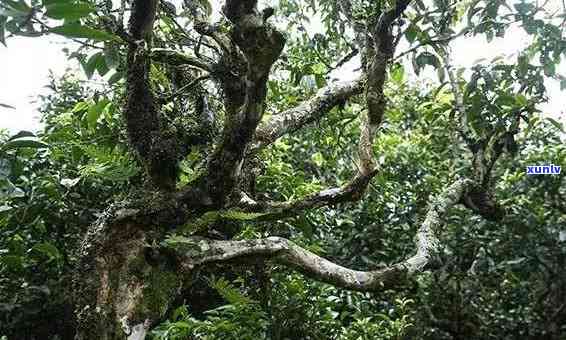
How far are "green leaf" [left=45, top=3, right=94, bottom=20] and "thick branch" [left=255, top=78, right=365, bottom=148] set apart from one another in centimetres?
126

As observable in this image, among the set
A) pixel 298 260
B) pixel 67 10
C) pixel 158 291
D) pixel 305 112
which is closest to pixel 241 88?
pixel 305 112

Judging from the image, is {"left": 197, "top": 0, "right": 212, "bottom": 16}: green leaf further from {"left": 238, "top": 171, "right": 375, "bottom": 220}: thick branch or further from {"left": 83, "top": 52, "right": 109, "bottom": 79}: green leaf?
{"left": 238, "top": 171, "right": 375, "bottom": 220}: thick branch

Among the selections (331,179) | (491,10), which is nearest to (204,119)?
(491,10)

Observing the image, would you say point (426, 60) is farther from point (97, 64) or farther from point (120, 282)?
point (120, 282)

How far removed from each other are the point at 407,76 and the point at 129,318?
489 centimetres

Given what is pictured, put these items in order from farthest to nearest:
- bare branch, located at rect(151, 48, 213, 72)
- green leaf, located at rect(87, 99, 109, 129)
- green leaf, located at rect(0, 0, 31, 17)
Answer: green leaf, located at rect(87, 99, 109, 129) → bare branch, located at rect(151, 48, 213, 72) → green leaf, located at rect(0, 0, 31, 17)

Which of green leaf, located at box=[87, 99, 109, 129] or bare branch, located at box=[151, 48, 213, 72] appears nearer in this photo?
bare branch, located at box=[151, 48, 213, 72]

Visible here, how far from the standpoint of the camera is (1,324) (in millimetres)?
3447

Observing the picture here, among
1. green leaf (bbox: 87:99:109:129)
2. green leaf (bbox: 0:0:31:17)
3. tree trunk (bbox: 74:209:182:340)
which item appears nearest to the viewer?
green leaf (bbox: 0:0:31:17)

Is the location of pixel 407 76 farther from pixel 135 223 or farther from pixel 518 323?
pixel 135 223

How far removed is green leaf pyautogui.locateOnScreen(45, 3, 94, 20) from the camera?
1236 millimetres

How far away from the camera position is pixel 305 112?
2721mm

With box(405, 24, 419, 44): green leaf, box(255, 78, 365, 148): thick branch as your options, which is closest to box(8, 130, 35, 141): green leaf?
box(255, 78, 365, 148): thick branch

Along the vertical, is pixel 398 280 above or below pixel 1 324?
above
